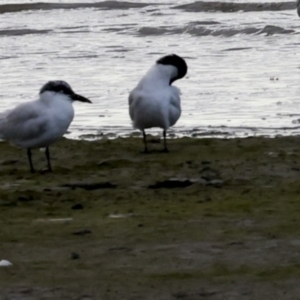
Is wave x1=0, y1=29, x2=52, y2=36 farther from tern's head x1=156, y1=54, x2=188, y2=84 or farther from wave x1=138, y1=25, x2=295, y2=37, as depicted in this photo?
tern's head x1=156, y1=54, x2=188, y2=84

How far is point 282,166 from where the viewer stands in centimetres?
772

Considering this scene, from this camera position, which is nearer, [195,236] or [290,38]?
[195,236]

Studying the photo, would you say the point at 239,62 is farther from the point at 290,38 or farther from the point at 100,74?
the point at 290,38

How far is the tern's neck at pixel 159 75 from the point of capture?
346 inches


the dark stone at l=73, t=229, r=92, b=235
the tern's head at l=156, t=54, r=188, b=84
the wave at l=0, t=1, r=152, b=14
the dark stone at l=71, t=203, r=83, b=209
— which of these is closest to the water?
the tern's head at l=156, t=54, r=188, b=84

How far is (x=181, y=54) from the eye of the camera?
17234 mm

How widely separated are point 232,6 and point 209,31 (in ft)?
21.0

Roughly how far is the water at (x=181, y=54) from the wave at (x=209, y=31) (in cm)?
2

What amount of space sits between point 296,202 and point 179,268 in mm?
1733

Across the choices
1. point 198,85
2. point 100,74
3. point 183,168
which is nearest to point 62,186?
point 183,168

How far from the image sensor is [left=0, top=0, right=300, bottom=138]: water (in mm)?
10888

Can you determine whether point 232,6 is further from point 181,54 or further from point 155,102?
point 155,102

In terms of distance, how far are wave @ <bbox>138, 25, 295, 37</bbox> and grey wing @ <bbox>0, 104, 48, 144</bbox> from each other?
12.6 m

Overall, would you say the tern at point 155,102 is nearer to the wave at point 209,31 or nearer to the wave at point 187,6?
the wave at point 209,31
